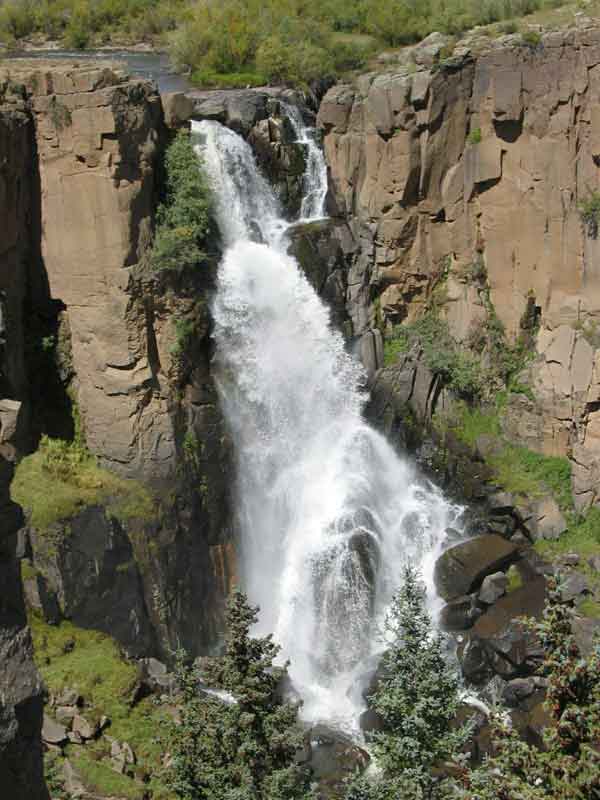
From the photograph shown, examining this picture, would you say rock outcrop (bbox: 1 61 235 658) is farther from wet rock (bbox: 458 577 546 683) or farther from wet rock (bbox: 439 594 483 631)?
wet rock (bbox: 458 577 546 683)

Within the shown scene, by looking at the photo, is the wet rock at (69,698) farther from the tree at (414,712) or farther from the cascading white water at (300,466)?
the tree at (414,712)

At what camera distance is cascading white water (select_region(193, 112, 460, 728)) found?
2188 centimetres

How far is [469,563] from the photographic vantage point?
74.5 ft

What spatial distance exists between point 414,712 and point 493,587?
11.1m

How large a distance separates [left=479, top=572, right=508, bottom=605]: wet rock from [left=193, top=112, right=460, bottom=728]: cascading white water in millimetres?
1308

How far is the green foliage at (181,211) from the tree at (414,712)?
1110cm

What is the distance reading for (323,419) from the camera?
968 inches

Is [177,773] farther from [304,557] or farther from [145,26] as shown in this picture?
[145,26]

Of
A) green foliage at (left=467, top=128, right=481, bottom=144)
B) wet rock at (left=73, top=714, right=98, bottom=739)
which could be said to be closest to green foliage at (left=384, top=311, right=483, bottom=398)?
green foliage at (left=467, top=128, right=481, bottom=144)

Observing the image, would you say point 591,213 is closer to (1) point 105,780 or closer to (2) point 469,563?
(2) point 469,563

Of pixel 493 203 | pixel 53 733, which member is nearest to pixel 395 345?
pixel 493 203

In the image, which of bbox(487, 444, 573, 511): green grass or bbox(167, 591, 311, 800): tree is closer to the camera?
bbox(167, 591, 311, 800): tree

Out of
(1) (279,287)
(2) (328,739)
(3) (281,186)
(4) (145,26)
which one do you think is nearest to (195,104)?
(3) (281,186)

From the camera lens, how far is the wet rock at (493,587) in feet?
72.8
